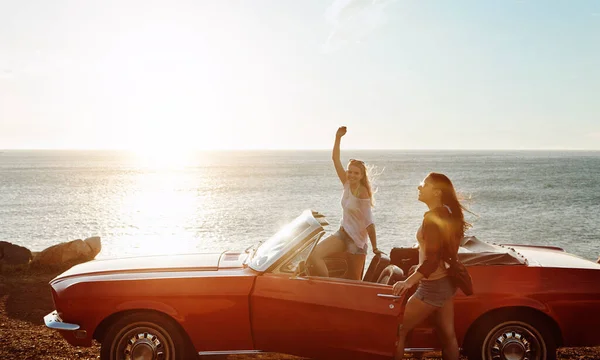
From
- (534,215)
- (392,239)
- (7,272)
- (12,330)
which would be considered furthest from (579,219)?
(12,330)

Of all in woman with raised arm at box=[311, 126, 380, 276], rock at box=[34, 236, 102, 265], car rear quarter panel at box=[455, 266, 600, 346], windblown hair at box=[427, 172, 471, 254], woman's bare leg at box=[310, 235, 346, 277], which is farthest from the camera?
rock at box=[34, 236, 102, 265]

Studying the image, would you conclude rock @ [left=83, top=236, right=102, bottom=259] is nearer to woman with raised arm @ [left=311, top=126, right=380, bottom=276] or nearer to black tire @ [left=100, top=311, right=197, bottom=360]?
woman with raised arm @ [left=311, top=126, right=380, bottom=276]

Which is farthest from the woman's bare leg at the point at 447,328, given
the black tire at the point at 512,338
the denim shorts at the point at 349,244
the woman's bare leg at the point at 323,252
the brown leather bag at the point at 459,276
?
the denim shorts at the point at 349,244

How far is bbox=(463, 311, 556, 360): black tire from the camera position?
5.21m

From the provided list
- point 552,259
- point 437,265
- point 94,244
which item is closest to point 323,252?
point 437,265

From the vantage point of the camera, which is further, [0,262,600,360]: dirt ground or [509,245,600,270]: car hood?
[0,262,600,360]: dirt ground

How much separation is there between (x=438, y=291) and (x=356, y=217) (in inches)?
75.6

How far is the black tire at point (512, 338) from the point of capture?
17.1 feet

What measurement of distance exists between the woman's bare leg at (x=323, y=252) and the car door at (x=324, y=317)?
0.31 meters

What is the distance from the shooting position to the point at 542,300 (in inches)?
205

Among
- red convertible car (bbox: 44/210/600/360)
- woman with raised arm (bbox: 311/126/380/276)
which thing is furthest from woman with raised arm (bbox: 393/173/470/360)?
woman with raised arm (bbox: 311/126/380/276)

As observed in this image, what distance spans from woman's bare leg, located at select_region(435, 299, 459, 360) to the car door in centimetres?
33

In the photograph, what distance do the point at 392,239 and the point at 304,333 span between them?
2372 centimetres

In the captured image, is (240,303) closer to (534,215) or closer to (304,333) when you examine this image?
(304,333)
